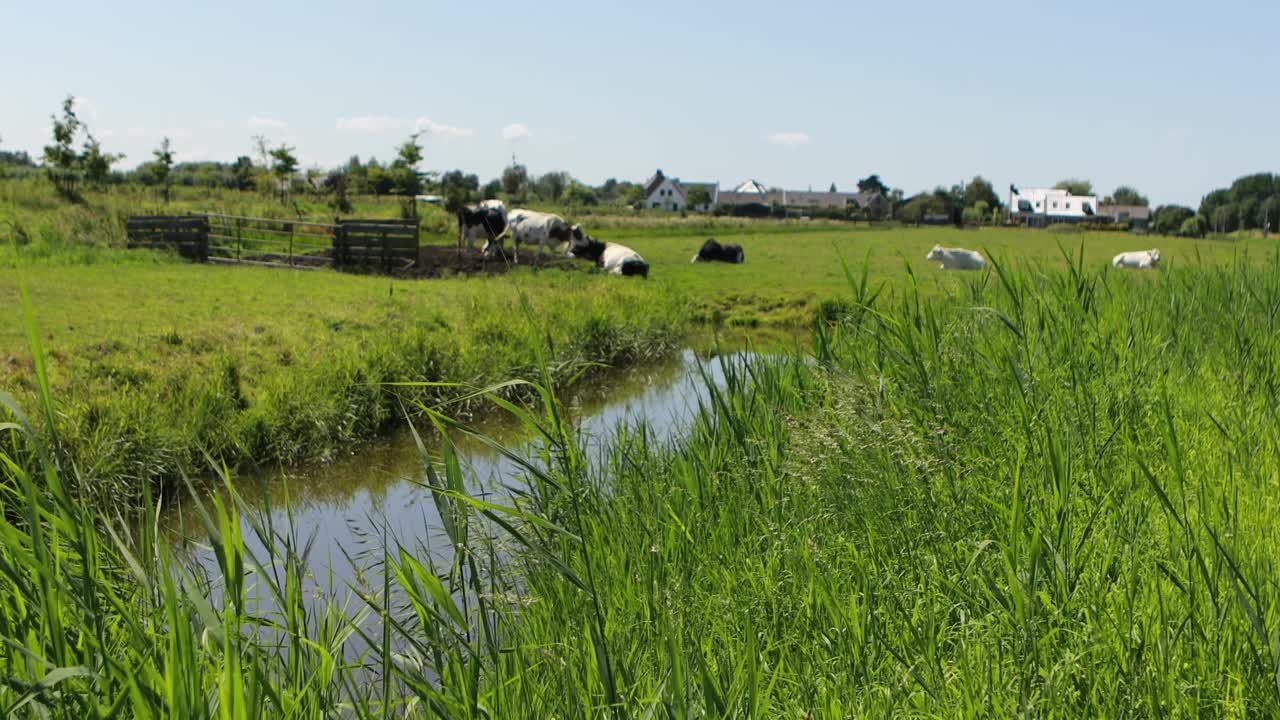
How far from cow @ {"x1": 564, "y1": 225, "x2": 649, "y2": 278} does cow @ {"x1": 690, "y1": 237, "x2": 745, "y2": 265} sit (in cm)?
389

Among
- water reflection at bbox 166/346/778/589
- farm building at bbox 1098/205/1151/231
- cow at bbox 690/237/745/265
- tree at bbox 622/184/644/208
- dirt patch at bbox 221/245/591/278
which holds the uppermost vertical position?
tree at bbox 622/184/644/208

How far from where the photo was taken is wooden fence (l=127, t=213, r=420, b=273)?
20656 millimetres

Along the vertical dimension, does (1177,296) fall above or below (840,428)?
above

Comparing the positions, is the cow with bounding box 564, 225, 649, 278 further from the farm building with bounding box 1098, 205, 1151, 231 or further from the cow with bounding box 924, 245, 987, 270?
the farm building with bounding box 1098, 205, 1151, 231

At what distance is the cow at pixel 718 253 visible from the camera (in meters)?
25.5

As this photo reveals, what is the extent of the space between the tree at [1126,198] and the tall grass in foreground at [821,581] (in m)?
115

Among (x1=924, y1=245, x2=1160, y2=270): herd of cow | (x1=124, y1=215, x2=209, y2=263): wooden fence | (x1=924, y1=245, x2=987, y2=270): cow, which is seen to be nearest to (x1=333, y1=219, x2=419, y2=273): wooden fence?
(x1=124, y1=215, x2=209, y2=263): wooden fence

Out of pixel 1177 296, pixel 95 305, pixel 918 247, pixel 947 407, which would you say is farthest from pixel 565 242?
pixel 947 407

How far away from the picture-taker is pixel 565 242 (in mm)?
22641

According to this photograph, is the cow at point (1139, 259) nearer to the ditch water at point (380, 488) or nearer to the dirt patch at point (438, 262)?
the dirt patch at point (438, 262)

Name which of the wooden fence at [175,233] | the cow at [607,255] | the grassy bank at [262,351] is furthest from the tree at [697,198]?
the grassy bank at [262,351]

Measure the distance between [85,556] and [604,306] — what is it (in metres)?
12.0

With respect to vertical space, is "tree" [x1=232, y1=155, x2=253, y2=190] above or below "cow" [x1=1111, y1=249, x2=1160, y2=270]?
above

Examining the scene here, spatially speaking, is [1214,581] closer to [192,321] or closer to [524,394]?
[524,394]
